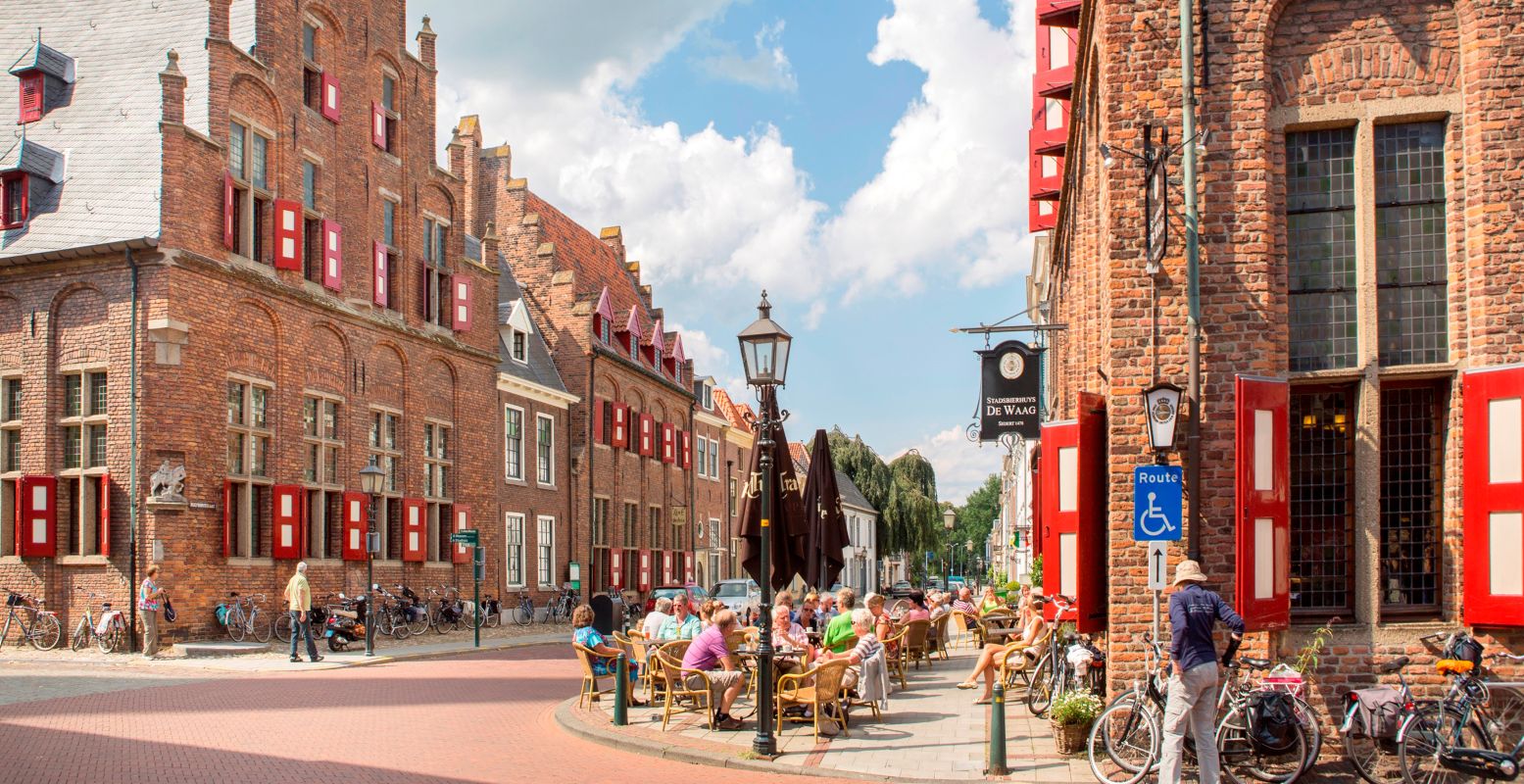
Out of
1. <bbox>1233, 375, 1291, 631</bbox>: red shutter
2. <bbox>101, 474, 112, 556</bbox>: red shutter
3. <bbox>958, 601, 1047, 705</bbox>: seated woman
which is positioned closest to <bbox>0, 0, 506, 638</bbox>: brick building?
<bbox>101, 474, 112, 556</bbox>: red shutter

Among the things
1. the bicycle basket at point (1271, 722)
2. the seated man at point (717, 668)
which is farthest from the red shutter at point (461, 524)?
the bicycle basket at point (1271, 722)

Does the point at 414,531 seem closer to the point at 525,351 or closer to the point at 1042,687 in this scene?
the point at 525,351

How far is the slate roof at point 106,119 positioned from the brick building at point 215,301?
0.18 feet

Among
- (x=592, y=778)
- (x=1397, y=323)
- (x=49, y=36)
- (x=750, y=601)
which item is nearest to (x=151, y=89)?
(x=49, y=36)

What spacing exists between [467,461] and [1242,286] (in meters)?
25.7

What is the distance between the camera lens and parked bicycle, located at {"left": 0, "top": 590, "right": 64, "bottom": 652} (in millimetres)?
23219

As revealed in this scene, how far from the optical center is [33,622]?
23.4 meters

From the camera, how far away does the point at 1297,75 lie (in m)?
11.1

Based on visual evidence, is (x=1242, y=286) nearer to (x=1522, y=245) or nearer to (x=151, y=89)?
(x=1522, y=245)

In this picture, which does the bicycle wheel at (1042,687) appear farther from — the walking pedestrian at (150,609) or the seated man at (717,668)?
the walking pedestrian at (150,609)

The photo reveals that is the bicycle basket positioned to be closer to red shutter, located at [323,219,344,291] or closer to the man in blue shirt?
the man in blue shirt

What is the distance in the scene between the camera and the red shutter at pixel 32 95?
26.7 meters

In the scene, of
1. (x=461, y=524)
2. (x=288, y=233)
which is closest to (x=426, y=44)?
(x=288, y=233)

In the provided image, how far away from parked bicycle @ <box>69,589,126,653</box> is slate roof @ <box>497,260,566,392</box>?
13.7 m
